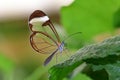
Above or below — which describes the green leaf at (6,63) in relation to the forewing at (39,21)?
below

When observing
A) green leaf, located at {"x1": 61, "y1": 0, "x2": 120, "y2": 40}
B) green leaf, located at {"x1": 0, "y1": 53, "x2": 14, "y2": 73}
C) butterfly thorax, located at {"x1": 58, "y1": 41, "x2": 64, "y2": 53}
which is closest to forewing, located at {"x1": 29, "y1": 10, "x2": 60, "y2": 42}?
butterfly thorax, located at {"x1": 58, "y1": 41, "x2": 64, "y2": 53}

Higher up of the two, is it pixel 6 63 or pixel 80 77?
pixel 80 77

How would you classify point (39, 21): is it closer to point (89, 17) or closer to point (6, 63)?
point (89, 17)

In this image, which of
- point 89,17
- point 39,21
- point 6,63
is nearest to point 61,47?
point 39,21

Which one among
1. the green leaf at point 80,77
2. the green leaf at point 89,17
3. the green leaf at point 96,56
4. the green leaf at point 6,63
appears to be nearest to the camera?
the green leaf at point 96,56

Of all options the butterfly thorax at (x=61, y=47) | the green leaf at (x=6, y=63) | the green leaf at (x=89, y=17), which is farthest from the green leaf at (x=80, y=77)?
the green leaf at (x=6, y=63)

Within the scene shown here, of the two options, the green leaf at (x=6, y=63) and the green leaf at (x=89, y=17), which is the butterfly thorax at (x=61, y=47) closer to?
the green leaf at (x=89, y=17)

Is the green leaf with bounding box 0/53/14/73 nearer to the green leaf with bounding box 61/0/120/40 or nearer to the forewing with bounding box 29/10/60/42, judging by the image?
the green leaf with bounding box 61/0/120/40

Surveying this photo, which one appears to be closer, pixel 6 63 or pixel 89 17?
pixel 89 17
